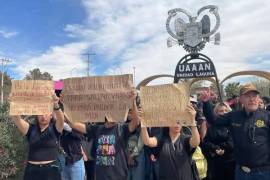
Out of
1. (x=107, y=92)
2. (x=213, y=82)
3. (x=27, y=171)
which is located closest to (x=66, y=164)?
(x=27, y=171)

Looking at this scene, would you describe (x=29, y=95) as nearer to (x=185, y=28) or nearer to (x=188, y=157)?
(x=188, y=157)

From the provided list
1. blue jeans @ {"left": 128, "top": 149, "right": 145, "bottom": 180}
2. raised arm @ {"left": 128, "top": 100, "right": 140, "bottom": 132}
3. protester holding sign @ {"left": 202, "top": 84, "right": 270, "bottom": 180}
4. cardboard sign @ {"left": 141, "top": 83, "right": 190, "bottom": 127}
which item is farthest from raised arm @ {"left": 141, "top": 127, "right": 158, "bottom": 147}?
protester holding sign @ {"left": 202, "top": 84, "right": 270, "bottom": 180}

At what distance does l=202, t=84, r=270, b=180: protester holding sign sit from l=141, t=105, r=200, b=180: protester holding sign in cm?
89

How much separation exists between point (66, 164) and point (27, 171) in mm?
1167

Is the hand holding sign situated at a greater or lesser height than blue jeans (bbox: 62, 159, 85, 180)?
greater

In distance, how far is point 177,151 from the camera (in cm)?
438

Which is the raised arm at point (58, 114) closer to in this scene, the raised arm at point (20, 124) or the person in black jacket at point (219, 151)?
the raised arm at point (20, 124)

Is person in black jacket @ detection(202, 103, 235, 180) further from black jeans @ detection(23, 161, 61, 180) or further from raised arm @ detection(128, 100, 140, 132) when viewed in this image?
black jeans @ detection(23, 161, 61, 180)

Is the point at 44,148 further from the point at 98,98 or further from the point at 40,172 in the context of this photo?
the point at 98,98

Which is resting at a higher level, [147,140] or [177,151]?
[147,140]

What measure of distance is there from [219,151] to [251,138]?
1238 mm

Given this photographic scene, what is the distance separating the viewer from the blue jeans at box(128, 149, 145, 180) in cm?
555

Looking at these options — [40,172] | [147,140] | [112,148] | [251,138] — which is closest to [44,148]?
[40,172]

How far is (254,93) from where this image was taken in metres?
4.95
